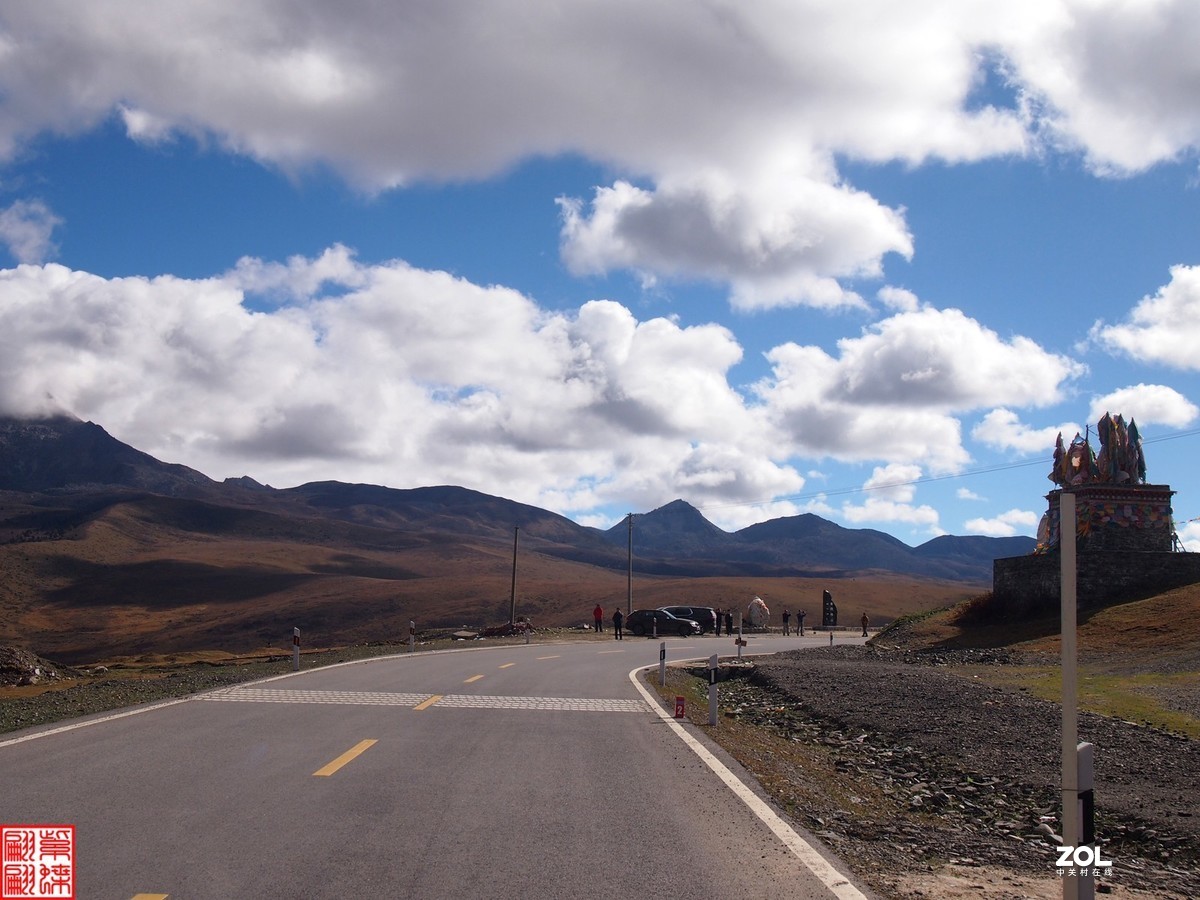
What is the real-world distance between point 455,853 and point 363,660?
847 inches

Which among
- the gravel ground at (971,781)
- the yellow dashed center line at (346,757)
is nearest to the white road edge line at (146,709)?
the yellow dashed center line at (346,757)

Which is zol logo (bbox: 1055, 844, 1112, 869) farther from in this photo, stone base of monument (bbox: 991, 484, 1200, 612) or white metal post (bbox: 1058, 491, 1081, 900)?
stone base of monument (bbox: 991, 484, 1200, 612)

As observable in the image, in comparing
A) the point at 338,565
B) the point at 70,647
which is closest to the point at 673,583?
the point at 338,565

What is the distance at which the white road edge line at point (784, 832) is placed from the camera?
6477 mm

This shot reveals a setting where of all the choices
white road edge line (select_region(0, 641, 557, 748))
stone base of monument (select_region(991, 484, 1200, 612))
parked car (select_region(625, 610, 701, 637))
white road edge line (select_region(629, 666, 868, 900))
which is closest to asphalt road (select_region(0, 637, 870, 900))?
white road edge line (select_region(629, 666, 868, 900))

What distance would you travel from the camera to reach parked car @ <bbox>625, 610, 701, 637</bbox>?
53906 millimetres

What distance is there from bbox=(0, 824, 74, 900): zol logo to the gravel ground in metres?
5.09

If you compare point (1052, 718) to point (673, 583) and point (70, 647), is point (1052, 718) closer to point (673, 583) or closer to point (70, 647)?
point (70, 647)

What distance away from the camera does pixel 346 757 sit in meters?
10.7

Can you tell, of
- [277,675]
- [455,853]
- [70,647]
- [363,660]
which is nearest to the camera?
[455,853]

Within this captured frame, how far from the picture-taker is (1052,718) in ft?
51.0

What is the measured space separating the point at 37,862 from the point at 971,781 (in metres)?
9.47

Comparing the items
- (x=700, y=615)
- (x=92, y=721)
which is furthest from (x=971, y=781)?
(x=700, y=615)

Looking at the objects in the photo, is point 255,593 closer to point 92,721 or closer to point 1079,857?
point 92,721
